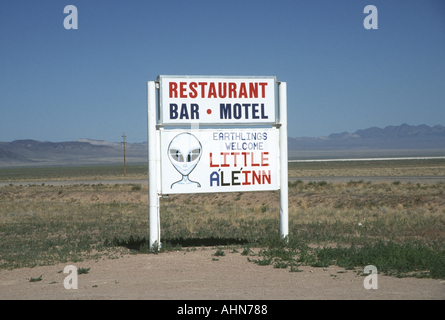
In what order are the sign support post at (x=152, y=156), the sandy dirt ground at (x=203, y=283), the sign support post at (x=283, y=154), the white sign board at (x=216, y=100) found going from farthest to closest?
1. the sign support post at (x=283, y=154)
2. the white sign board at (x=216, y=100)
3. the sign support post at (x=152, y=156)
4. the sandy dirt ground at (x=203, y=283)

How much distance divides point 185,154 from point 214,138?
2.82 feet

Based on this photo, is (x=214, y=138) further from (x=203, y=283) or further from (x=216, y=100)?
(x=203, y=283)

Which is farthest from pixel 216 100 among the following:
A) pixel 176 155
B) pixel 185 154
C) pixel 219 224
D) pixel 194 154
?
pixel 219 224

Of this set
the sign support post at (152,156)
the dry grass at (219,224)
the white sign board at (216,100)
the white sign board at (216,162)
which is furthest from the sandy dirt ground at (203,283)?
the white sign board at (216,100)

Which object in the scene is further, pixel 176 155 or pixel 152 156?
pixel 176 155

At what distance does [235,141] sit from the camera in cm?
1138

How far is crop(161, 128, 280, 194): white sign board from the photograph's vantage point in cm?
1108

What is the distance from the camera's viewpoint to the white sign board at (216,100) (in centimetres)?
1104

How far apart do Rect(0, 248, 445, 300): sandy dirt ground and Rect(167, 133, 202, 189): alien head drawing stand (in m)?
2.12

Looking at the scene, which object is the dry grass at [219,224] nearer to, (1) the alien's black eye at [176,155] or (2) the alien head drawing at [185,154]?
(2) the alien head drawing at [185,154]

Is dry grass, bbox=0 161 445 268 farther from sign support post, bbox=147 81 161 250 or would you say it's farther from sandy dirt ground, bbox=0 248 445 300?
sandy dirt ground, bbox=0 248 445 300

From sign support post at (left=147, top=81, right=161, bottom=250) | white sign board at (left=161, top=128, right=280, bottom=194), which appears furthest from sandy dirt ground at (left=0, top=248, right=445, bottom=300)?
white sign board at (left=161, top=128, right=280, bottom=194)

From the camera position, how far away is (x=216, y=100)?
11.3 metres
